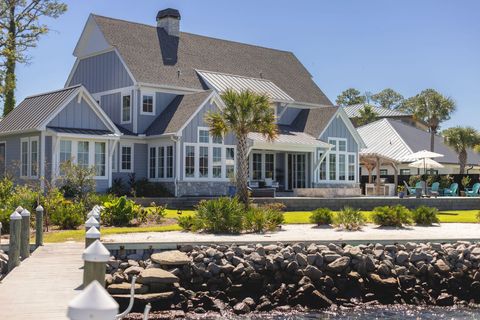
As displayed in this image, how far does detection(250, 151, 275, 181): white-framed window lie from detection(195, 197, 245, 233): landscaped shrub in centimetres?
1785

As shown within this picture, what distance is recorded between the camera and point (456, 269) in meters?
15.9

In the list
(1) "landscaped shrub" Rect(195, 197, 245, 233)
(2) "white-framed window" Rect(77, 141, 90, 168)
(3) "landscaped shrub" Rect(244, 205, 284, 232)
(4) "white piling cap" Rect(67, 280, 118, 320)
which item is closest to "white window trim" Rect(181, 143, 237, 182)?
(2) "white-framed window" Rect(77, 141, 90, 168)

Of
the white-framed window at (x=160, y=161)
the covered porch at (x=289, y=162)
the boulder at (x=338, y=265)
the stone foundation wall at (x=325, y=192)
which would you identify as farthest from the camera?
the covered porch at (x=289, y=162)

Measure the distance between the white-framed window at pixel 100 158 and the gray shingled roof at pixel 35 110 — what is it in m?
2.45

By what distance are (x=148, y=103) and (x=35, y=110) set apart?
19.7 ft

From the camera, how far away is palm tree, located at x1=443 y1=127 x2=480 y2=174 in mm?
48656

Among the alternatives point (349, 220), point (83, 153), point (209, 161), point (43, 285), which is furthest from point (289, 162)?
point (43, 285)

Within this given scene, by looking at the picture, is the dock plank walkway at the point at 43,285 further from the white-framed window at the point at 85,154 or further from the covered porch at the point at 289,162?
the covered porch at the point at 289,162

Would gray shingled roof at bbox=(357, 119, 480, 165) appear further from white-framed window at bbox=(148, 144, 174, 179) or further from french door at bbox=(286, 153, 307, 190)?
white-framed window at bbox=(148, 144, 174, 179)

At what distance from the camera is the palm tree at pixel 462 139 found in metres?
48.7

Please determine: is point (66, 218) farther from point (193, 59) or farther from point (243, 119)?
point (193, 59)

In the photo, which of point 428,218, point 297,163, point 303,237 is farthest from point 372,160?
point 303,237

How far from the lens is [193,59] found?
3775 cm

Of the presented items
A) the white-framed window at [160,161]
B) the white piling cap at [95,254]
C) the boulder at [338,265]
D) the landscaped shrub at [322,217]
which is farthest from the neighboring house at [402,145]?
the white piling cap at [95,254]
